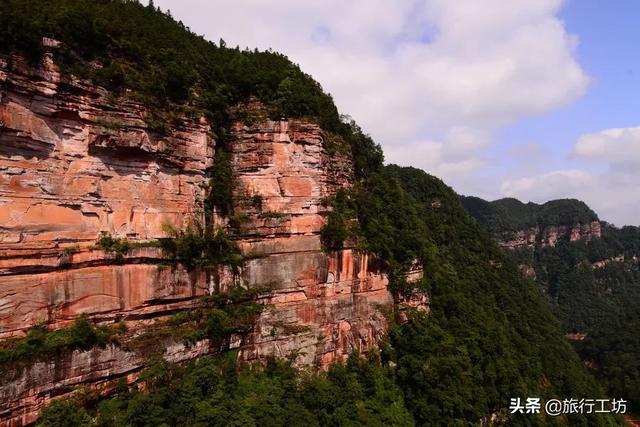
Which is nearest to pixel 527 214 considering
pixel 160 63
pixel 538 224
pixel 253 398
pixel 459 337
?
pixel 538 224

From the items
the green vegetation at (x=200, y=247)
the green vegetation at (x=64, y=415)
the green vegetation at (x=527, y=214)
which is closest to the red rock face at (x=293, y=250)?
the green vegetation at (x=200, y=247)

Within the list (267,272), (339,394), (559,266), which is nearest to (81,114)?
(267,272)

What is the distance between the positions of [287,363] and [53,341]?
33.9 feet

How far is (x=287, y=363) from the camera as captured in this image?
18922mm

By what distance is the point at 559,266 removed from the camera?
4599 inches

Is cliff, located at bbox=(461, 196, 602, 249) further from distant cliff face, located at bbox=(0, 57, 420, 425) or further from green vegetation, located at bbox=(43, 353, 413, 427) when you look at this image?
distant cliff face, located at bbox=(0, 57, 420, 425)

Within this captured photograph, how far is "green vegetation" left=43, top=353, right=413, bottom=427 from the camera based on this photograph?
46.4 feet

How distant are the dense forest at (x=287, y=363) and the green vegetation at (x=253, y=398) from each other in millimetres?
58

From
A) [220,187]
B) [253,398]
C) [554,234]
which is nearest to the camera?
[253,398]

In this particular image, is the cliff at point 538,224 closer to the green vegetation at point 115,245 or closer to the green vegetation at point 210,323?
the green vegetation at point 210,323

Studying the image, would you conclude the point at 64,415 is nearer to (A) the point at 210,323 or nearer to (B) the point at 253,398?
(A) the point at 210,323

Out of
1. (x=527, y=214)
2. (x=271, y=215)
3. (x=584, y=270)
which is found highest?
(x=271, y=215)

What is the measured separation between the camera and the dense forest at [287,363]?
14.4 meters

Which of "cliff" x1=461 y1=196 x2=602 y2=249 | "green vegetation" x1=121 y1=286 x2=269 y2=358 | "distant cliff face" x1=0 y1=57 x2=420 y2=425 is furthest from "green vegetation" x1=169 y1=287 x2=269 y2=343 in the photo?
"cliff" x1=461 y1=196 x2=602 y2=249
